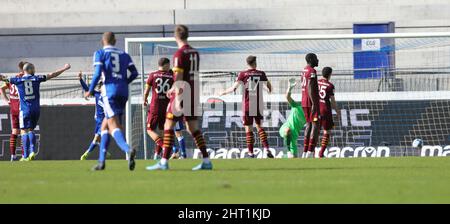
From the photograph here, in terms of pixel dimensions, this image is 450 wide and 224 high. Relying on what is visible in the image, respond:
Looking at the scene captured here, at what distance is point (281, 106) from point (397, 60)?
6.80m

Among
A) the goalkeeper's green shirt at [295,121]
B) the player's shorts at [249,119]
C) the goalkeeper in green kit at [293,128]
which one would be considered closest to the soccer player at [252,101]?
the player's shorts at [249,119]

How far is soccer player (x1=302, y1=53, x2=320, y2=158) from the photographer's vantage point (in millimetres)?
19539

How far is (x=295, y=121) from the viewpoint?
21766 millimetres

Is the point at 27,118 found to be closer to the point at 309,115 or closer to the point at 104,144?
the point at 309,115

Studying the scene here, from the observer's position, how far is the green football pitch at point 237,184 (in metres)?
9.90

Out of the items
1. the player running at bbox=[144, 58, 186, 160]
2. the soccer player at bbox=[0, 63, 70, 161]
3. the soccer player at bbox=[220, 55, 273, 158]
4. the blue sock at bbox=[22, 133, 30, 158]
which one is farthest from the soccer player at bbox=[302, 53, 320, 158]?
the blue sock at bbox=[22, 133, 30, 158]

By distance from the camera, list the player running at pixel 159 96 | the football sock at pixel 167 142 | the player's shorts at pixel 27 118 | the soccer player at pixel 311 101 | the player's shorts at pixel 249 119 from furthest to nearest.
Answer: the player's shorts at pixel 27 118 → the player's shorts at pixel 249 119 → the soccer player at pixel 311 101 → the player running at pixel 159 96 → the football sock at pixel 167 142

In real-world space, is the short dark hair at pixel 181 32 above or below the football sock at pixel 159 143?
above

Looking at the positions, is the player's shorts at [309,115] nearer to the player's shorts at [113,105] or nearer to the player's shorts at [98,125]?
the player's shorts at [98,125]

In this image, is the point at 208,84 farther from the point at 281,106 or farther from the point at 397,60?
the point at 397,60

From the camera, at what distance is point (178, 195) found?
33.6 ft

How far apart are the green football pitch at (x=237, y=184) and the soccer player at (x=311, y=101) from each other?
4.21 metres

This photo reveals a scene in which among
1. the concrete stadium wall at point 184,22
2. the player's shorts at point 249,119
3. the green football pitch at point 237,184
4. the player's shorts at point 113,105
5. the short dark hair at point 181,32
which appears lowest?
the green football pitch at point 237,184

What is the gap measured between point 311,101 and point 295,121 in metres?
2.12
